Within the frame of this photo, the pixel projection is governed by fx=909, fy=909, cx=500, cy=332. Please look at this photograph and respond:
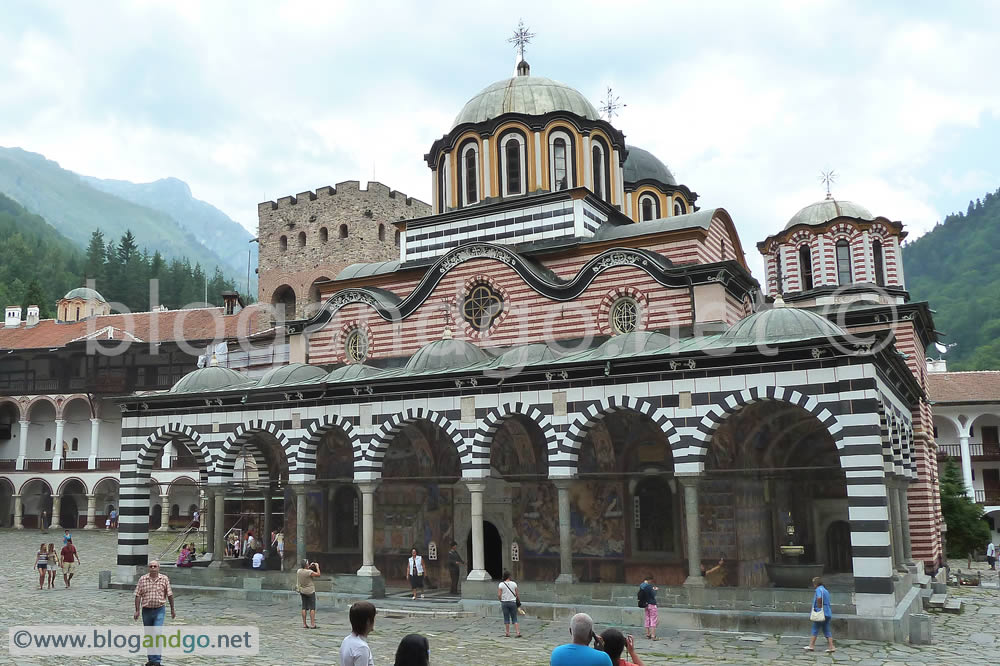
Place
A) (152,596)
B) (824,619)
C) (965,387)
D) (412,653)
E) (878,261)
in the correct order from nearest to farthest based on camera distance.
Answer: (412,653)
(152,596)
(824,619)
(878,261)
(965,387)

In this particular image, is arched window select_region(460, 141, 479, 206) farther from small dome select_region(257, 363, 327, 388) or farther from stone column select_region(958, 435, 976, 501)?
stone column select_region(958, 435, 976, 501)

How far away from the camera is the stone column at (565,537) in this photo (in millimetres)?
15984

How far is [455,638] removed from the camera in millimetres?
13812

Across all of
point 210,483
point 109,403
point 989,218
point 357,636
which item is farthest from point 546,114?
point 989,218

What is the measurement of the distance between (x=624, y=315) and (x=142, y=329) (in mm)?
32972

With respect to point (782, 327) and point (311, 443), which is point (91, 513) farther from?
point (782, 327)

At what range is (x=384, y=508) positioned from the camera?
20906mm

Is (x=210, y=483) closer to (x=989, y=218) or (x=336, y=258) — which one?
(x=336, y=258)

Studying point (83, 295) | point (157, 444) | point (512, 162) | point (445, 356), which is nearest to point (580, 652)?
point (445, 356)

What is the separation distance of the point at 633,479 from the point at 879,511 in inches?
224

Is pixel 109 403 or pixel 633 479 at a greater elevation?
pixel 109 403

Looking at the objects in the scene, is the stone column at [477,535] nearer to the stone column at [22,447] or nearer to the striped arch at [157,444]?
the striped arch at [157,444]

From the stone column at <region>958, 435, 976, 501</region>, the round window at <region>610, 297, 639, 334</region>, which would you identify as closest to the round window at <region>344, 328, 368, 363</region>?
the round window at <region>610, 297, 639, 334</region>

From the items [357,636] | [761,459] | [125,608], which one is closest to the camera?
[357,636]
